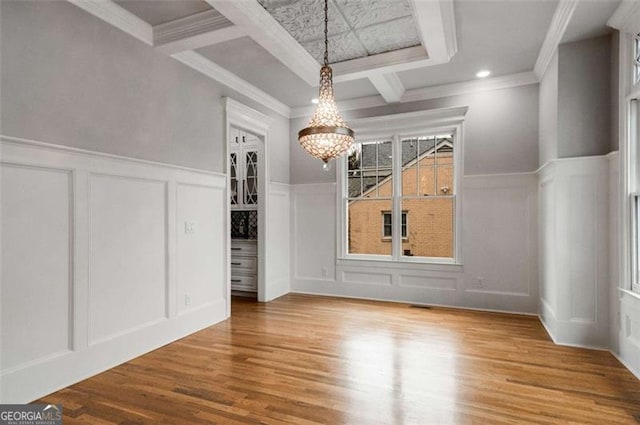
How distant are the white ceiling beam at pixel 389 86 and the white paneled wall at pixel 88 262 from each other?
7.84ft

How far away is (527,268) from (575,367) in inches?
68.9

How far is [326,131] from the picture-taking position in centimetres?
269

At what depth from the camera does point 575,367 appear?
9.57 ft

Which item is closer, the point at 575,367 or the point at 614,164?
the point at 575,367

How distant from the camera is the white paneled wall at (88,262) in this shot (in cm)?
238

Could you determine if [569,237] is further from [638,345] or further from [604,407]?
[604,407]

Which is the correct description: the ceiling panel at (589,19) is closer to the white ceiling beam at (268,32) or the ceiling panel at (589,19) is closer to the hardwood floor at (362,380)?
the white ceiling beam at (268,32)

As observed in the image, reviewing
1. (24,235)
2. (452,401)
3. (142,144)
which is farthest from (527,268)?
(24,235)

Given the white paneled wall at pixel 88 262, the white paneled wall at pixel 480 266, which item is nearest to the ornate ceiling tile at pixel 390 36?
the white paneled wall at pixel 480 266

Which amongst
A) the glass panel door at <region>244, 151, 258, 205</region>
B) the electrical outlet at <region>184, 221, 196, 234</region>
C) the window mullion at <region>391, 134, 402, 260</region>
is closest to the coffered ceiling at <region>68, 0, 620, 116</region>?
the window mullion at <region>391, 134, 402, 260</region>

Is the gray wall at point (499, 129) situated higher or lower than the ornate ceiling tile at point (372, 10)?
lower

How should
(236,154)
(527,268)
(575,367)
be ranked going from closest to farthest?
(575,367)
(527,268)
(236,154)

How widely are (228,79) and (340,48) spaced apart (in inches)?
60.0

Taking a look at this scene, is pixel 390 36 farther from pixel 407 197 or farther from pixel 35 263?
pixel 35 263
